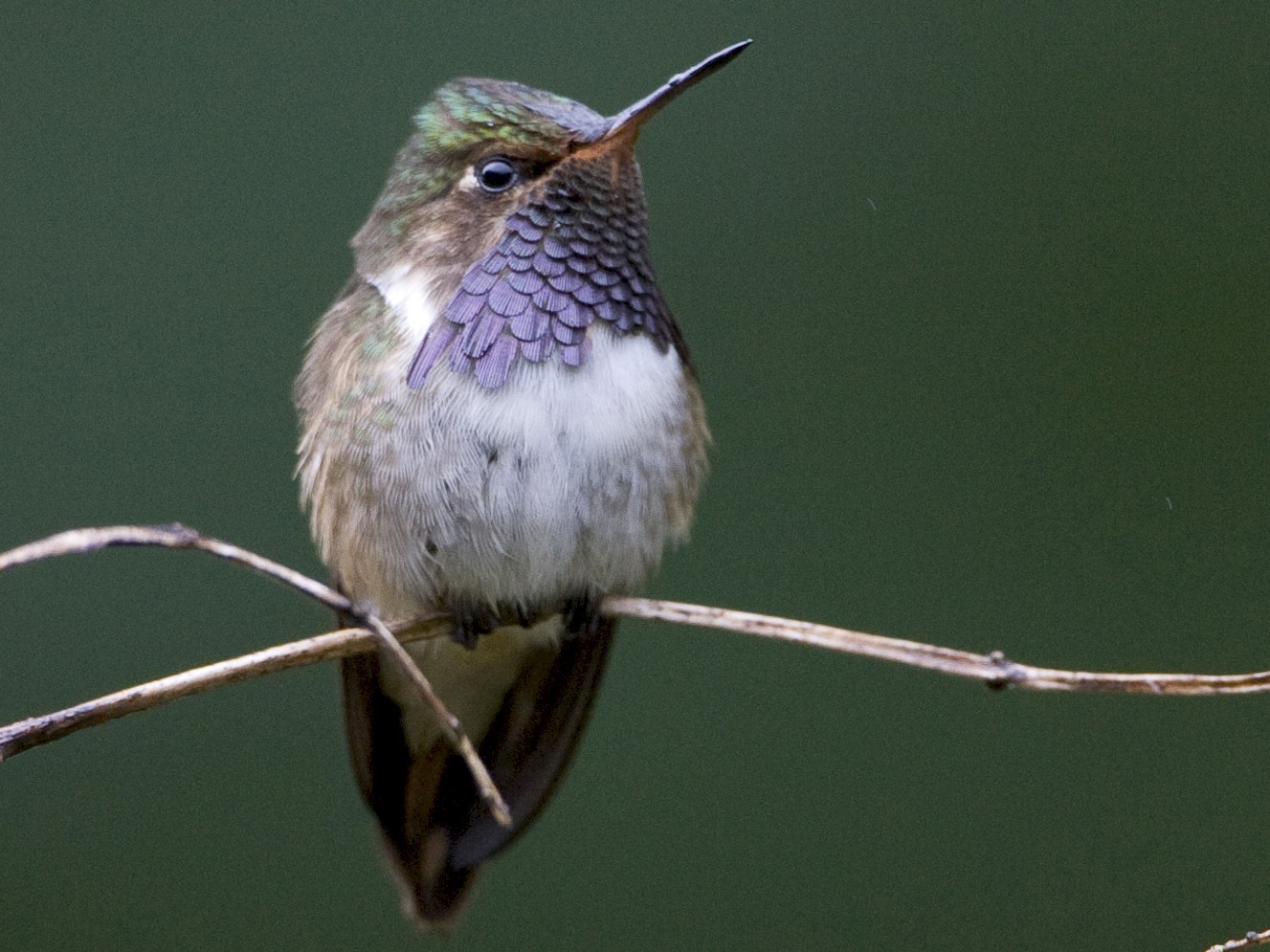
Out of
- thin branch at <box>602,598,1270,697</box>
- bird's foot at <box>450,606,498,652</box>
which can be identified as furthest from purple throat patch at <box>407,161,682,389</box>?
thin branch at <box>602,598,1270,697</box>

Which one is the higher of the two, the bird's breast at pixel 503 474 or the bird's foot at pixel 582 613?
the bird's breast at pixel 503 474

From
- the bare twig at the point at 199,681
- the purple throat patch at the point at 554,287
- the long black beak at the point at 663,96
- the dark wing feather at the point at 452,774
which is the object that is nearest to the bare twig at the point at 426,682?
the bare twig at the point at 199,681

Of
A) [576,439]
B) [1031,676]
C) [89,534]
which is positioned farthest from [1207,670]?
[89,534]

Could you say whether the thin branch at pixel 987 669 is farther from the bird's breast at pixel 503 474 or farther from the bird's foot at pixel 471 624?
the bird's foot at pixel 471 624

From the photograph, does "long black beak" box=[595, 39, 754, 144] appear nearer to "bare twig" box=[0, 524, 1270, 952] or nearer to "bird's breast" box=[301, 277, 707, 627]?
"bird's breast" box=[301, 277, 707, 627]

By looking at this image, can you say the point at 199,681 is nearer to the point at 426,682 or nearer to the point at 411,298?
the point at 426,682

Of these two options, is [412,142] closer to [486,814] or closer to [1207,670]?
[486,814]

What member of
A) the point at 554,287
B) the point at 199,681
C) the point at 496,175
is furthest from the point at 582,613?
the point at 199,681

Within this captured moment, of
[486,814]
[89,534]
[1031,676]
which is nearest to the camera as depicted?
[89,534]
